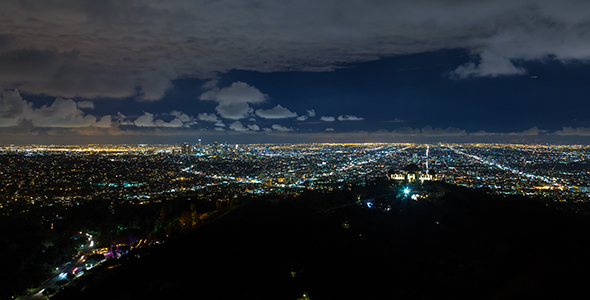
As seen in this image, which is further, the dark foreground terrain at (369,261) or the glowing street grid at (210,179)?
the glowing street grid at (210,179)

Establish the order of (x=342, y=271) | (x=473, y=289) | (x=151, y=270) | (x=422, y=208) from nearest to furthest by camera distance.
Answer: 1. (x=473, y=289)
2. (x=342, y=271)
3. (x=151, y=270)
4. (x=422, y=208)

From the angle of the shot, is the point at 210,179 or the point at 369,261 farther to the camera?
the point at 210,179

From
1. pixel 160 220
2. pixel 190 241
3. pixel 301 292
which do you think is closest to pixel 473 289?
pixel 301 292

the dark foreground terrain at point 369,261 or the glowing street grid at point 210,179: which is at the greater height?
the dark foreground terrain at point 369,261

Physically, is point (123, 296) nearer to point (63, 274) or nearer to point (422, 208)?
point (63, 274)

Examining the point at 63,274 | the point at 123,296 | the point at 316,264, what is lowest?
the point at 63,274

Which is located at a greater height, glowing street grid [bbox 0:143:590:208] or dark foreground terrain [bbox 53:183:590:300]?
dark foreground terrain [bbox 53:183:590:300]

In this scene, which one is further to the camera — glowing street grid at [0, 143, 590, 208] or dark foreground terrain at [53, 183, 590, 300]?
glowing street grid at [0, 143, 590, 208]

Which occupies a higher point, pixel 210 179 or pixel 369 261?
pixel 369 261
